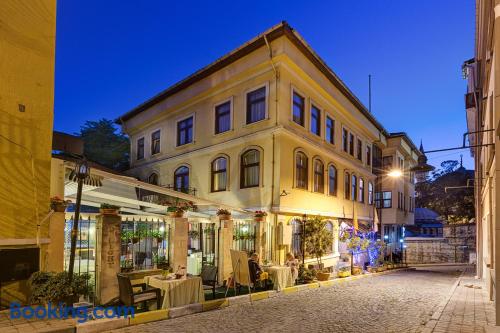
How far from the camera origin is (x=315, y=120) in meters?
20.0

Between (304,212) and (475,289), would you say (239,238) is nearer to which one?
(304,212)

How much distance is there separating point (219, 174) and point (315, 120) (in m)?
6.14

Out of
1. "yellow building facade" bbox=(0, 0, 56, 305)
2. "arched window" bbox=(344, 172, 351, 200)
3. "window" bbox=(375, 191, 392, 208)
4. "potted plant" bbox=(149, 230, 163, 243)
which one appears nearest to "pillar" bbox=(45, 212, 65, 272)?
"yellow building facade" bbox=(0, 0, 56, 305)

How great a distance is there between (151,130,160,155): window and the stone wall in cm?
2882

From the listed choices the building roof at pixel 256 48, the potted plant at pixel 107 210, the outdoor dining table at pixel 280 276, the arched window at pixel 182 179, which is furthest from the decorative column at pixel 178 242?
the building roof at pixel 256 48

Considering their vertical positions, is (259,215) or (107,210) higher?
(107,210)

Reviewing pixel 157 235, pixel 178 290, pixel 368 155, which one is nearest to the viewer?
pixel 178 290

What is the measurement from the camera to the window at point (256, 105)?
1745 cm

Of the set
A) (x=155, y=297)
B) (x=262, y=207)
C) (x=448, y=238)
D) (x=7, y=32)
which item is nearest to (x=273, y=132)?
(x=262, y=207)

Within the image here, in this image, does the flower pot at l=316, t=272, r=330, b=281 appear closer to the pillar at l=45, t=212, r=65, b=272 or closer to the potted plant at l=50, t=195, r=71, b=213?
the pillar at l=45, t=212, r=65, b=272

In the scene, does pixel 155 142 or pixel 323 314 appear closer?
pixel 323 314

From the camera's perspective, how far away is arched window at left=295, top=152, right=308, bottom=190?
17775 millimetres

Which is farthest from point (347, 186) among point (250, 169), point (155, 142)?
point (155, 142)

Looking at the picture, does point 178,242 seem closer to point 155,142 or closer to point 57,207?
point 57,207
